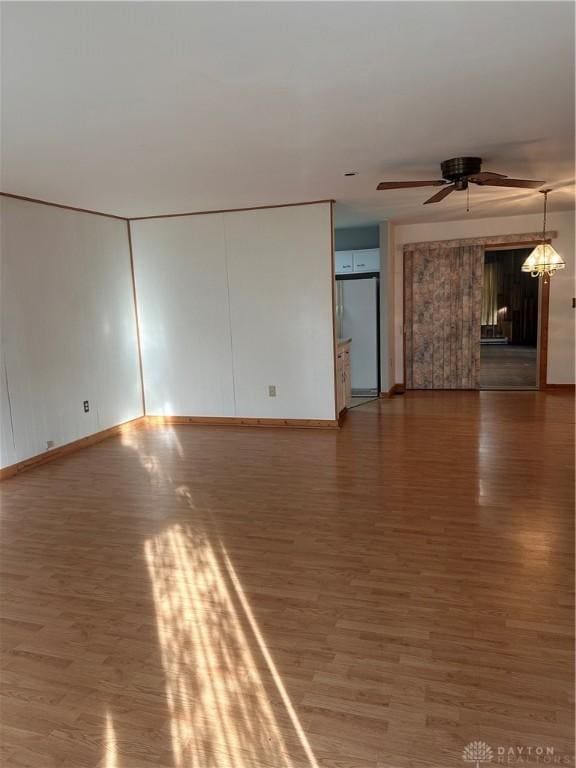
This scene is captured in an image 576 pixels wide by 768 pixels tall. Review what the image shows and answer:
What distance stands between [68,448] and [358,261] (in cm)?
488

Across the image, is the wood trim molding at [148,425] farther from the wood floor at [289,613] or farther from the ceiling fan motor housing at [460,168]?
the ceiling fan motor housing at [460,168]

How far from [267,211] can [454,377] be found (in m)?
4.06

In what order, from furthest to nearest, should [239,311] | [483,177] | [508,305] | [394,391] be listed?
[508,305]
[394,391]
[239,311]
[483,177]

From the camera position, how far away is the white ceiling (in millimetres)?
1915

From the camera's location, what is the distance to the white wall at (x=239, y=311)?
5.64 meters

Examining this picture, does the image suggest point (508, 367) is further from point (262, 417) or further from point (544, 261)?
point (262, 417)

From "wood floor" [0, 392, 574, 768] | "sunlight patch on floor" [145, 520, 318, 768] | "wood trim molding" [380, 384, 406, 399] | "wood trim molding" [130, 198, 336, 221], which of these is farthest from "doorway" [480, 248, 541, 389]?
"sunlight patch on floor" [145, 520, 318, 768]

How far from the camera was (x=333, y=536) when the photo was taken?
10.4 feet

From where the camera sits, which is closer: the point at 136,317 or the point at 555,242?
the point at 136,317

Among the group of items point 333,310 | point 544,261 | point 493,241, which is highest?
point 493,241

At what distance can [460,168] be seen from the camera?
3.90m

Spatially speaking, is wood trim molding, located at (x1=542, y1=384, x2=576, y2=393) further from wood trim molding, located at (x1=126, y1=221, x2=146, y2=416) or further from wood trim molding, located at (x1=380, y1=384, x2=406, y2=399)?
wood trim molding, located at (x1=126, y1=221, x2=146, y2=416)

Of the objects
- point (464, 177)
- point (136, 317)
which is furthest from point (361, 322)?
point (464, 177)

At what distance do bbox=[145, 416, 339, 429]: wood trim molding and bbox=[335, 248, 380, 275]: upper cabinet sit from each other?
2.95 metres
